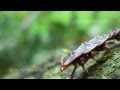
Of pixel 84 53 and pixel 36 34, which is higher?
pixel 36 34

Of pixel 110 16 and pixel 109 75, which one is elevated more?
pixel 110 16

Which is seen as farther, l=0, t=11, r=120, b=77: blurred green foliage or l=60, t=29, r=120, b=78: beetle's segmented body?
l=0, t=11, r=120, b=77: blurred green foliage

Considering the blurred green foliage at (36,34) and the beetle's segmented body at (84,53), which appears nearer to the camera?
the beetle's segmented body at (84,53)

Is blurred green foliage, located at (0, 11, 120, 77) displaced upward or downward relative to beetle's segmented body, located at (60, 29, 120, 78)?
upward

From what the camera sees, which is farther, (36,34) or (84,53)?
(36,34)

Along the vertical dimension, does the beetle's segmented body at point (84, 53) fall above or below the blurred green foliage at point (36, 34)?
below
